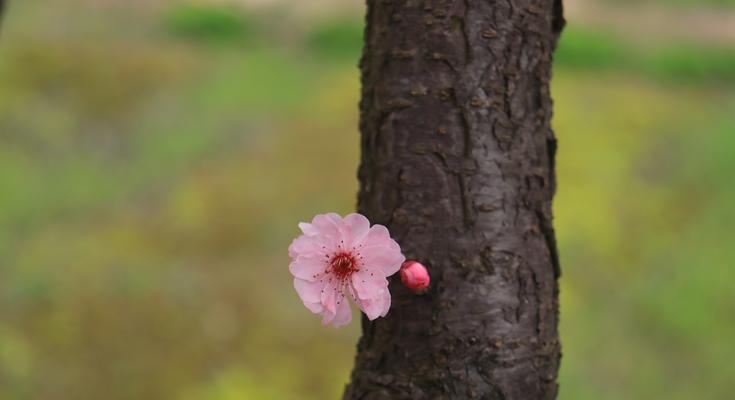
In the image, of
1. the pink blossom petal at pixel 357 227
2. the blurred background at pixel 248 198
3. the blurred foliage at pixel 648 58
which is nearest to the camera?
the pink blossom petal at pixel 357 227

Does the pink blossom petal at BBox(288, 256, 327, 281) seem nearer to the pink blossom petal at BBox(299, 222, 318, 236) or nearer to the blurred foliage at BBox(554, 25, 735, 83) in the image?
the pink blossom petal at BBox(299, 222, 318, 236)

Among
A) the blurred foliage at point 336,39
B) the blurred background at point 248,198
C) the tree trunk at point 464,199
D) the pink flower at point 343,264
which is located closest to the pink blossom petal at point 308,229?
the pink flower at point 343,264

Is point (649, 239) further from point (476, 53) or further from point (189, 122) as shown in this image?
point (476, 53)

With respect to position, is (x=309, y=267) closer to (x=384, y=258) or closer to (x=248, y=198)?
(x=384, y=258)

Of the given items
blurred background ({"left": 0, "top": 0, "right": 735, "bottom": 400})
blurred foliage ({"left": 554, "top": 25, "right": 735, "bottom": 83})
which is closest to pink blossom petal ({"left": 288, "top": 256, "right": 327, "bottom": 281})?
blurred background ({"left": 0, "top": 0, "right": 735, "bottom": 400})

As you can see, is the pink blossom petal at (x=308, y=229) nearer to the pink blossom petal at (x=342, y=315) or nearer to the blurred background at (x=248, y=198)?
the pink blossom petal at (x=342, y=315)

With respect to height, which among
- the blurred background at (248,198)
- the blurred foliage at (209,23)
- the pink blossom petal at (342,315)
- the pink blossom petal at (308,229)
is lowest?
the pink blossom petal at (342,315)
